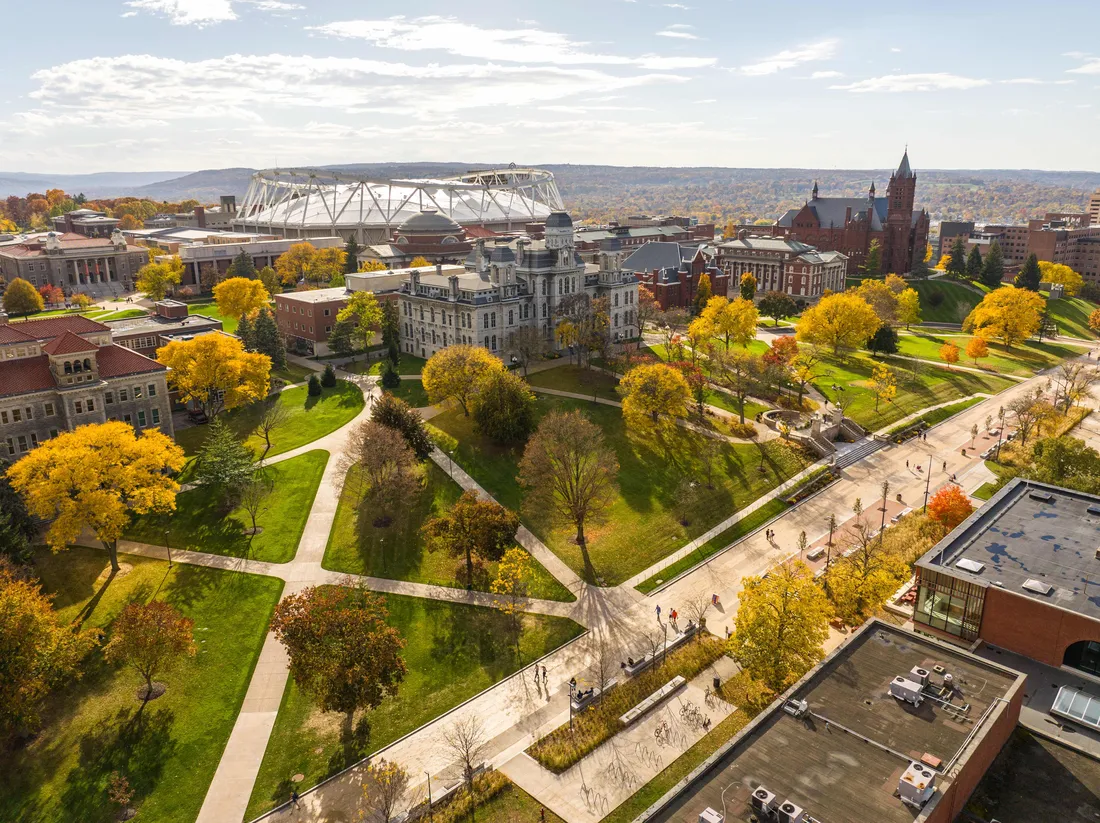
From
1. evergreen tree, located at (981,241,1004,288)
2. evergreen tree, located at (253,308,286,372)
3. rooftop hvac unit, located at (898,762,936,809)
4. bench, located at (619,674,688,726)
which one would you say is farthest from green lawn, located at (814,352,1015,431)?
evergreen tree, located at (253,308,286,372)

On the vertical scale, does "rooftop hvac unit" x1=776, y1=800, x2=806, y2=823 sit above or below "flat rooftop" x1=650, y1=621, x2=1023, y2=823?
above

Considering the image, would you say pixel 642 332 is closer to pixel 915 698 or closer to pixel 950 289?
pixel 950 289

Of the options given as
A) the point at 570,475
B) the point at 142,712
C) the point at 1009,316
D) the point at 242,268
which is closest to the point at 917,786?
the point at 570,475

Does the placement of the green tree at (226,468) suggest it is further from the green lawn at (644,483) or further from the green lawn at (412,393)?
the green lawn at (412,393)

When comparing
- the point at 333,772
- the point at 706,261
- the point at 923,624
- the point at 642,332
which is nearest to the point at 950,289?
the point at 706,261

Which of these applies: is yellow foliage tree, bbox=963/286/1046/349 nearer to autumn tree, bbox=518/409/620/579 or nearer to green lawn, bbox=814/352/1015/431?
green lawn, bbox=814/352/1015/431

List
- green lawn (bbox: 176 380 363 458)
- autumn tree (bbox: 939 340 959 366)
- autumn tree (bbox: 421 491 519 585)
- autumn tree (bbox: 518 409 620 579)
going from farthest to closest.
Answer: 1. autumn tree (bbox: 939 340 959 366)
2. green lawn (bbox: 176 380 363 458)
3. autumn tree (bbox: 518 409 620 579)
4. autumn tree (bbox: 421 491 519 585)
